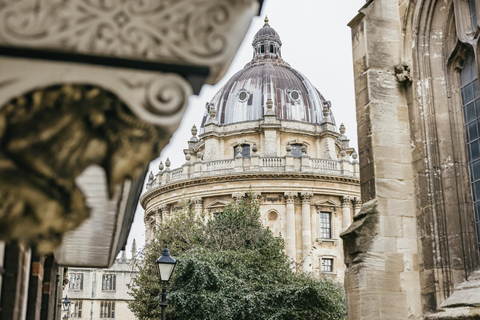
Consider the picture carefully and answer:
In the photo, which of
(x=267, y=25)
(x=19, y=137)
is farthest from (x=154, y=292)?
(x=267, y=25)

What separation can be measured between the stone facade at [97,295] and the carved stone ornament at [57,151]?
67698 mm

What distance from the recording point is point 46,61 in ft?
4.88

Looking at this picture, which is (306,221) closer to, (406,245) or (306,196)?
(306,196)

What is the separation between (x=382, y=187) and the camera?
10914 mm

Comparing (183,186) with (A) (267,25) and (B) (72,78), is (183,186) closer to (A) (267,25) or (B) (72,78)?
(A) (267,25)

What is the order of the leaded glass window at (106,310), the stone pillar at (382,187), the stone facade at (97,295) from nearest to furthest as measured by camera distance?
the stone pillar at (382,187) → the stone facade at (97,295) → the leaded glass window at (106,310)

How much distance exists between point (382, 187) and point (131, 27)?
390 inches

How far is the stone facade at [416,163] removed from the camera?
1002cm

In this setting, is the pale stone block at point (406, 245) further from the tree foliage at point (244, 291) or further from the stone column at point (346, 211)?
the stone column at point (346, 211)

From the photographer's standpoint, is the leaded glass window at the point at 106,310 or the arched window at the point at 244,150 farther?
the leaded glass window at the point at 106,310

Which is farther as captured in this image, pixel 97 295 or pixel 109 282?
pixel 109 282

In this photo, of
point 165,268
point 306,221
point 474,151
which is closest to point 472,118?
point 474,151

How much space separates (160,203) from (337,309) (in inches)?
1306

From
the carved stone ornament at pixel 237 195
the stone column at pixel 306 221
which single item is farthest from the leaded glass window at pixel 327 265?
the carved stone ornament at pixel 237 195
